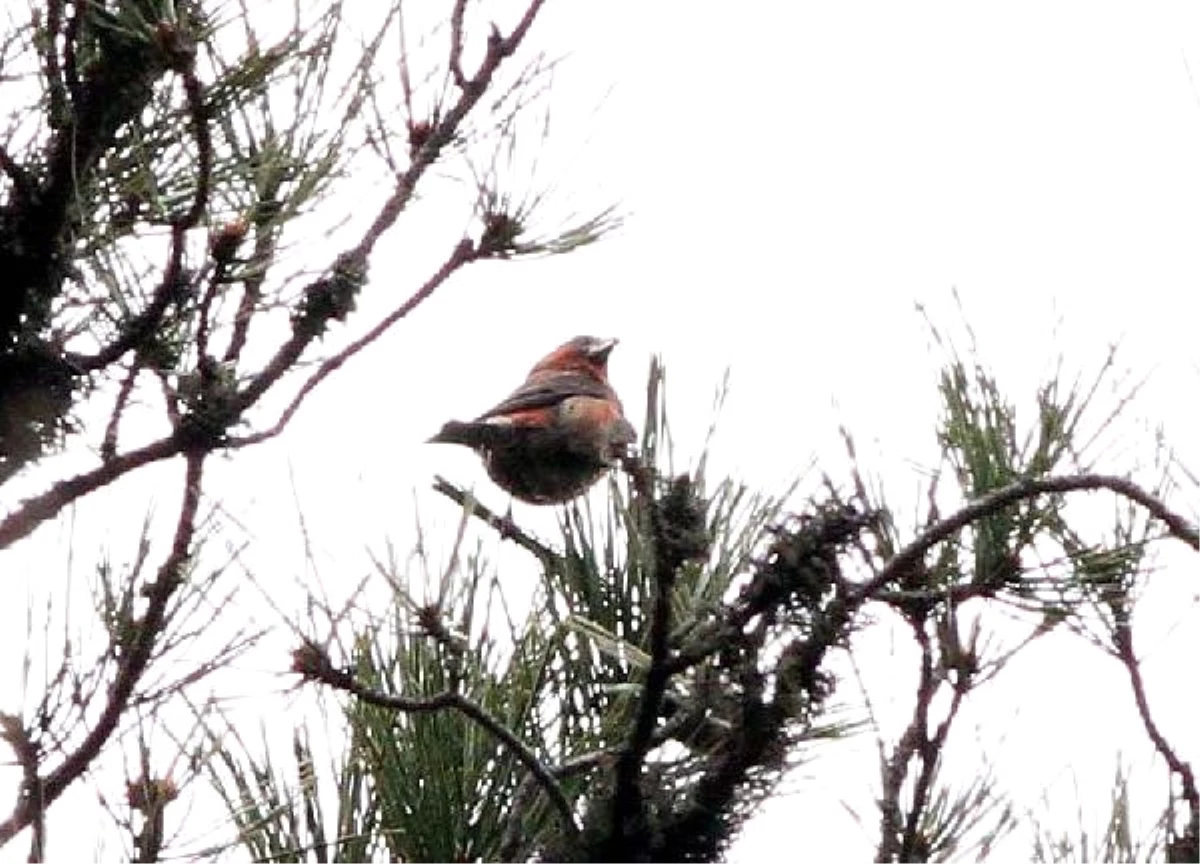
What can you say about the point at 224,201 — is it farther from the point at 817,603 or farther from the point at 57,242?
the point at 817,603

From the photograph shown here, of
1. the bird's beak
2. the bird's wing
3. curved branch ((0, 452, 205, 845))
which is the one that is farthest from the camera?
the bird's beak

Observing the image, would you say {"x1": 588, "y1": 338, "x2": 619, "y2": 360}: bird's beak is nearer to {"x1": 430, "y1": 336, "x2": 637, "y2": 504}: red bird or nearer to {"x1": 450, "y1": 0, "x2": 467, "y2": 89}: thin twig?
{"x1": 430, "y1": 336, "x2": 637, "y2": 504}: red bird

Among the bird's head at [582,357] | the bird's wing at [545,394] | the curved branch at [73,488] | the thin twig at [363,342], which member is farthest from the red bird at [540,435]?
the curved branch at [73,488]

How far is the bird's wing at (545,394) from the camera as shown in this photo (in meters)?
6.51

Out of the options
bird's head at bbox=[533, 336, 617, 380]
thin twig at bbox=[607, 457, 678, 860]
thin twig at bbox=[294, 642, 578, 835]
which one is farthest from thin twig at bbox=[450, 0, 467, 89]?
bird's head at bbox=[533, 336, 617, 380]

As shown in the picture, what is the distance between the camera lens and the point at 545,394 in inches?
260

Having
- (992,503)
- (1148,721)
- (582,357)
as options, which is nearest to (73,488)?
(992,503)

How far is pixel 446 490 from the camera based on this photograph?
11.3 feet

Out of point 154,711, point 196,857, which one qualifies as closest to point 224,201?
point 154,711

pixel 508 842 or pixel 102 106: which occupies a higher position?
pixel 102 106

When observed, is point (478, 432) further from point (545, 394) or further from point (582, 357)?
point (582, 357)

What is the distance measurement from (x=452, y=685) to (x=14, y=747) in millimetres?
482

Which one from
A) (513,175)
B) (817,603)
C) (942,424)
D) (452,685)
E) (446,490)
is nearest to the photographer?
(817,603)

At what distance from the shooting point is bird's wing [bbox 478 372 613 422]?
6508 millimetres
